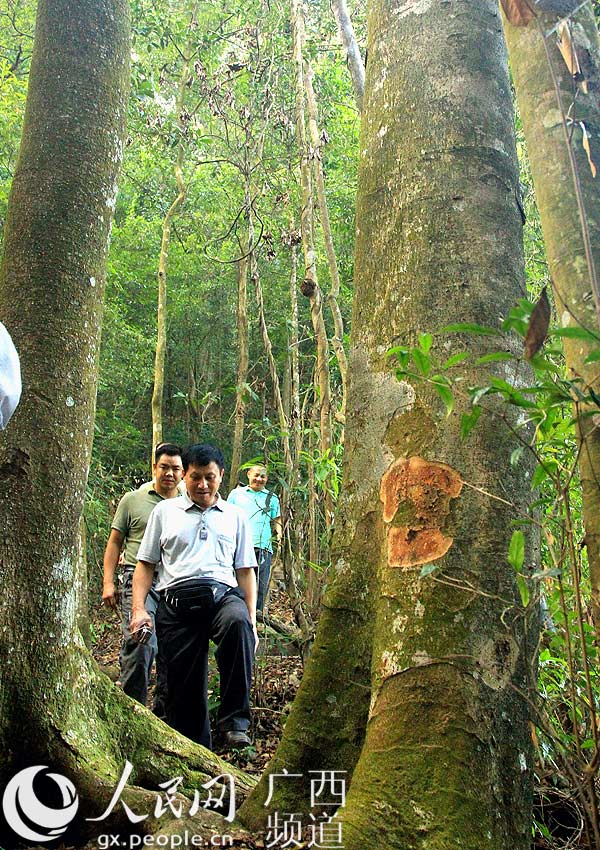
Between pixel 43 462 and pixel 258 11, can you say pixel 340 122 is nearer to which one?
pixel 258 11

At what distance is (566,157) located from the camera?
7.90ft

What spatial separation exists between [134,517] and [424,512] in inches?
120

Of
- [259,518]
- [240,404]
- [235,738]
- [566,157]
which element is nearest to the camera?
[566,157]

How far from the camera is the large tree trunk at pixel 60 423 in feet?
8.20

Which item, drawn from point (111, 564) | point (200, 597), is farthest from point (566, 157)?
point (111, 564)

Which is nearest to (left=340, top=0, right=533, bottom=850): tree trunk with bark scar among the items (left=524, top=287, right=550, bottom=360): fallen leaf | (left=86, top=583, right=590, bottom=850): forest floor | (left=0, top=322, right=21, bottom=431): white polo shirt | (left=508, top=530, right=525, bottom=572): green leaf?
(left=508, top=530, right=525, bottom=572): green leaf

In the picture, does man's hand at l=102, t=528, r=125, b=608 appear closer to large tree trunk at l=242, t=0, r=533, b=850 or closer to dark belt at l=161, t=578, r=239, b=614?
dark belt at l=161, t=578, r=239, b=614

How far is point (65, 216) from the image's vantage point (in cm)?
279

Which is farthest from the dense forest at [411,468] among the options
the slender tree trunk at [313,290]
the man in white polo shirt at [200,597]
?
the slender tree trunk at [313,290]

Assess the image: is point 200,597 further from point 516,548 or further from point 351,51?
point 351,51

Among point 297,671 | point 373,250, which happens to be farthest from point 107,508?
point 373,250

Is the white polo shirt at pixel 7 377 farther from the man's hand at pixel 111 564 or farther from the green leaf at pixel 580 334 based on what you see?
the man's hand at pixel 111 564

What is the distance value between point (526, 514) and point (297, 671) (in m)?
3.56

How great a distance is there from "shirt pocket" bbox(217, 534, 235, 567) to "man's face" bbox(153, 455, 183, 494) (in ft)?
3.08
